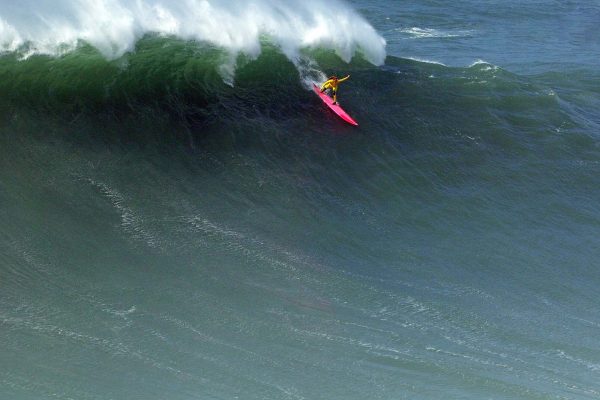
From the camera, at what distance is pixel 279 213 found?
1441cm

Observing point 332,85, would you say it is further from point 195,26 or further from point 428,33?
point 428,33

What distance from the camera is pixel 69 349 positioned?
10406 mm

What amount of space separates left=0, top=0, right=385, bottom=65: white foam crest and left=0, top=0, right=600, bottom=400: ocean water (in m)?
0.07

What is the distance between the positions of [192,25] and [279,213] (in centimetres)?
Answer: 918

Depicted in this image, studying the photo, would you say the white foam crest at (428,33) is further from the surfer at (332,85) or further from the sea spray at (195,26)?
the surfer at (332,85)

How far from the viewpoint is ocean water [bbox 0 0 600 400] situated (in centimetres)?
1068

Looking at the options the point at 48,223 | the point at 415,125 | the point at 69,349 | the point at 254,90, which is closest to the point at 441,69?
the point at 415,125

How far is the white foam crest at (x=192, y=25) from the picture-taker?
18.8 m

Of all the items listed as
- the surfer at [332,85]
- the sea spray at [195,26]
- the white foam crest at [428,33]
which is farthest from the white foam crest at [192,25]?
the white foam crest at [428,33]

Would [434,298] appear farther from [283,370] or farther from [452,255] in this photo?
[283,370]

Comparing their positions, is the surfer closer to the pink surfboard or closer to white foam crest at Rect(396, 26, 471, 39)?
the pink surfboard

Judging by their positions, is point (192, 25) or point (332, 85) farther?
point (192, 25)

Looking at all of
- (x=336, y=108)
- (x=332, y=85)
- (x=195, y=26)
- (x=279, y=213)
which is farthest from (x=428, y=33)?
(x=279, y=213)

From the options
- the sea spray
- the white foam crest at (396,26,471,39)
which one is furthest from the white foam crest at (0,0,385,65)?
the white foam crest at (396,26,471,39)
